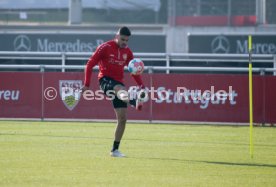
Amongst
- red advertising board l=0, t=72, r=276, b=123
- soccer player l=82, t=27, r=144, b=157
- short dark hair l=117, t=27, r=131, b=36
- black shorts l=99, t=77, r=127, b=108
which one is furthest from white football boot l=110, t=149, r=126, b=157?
red advertising board l=0, t=72, r=276, b=123

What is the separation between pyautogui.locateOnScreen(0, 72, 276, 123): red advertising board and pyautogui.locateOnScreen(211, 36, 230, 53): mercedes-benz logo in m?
13.4

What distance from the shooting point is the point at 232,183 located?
35.4 feet

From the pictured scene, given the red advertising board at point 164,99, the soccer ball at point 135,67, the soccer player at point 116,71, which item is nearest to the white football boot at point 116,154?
the soccer player at point 116,71

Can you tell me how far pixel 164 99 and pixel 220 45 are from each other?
13.9 meters

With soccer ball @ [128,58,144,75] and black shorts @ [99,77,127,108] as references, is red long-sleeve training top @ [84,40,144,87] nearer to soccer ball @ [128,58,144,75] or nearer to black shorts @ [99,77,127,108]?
black shorts @ [99,77,127,108]

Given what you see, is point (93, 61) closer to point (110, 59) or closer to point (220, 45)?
point (110, 59)

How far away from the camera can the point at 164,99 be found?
2317 cm

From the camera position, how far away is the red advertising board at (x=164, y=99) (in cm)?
2294

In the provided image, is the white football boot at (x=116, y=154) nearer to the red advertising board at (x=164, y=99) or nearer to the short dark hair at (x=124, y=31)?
the short dark hair at (x=124, y=31)

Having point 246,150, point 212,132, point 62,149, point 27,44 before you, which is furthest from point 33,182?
point 27,44

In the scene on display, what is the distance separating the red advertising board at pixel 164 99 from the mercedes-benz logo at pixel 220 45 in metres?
13.4

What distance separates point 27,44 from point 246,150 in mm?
23755

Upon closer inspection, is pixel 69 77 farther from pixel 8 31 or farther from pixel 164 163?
pixel 8 31

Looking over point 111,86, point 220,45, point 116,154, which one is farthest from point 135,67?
point 220,45
